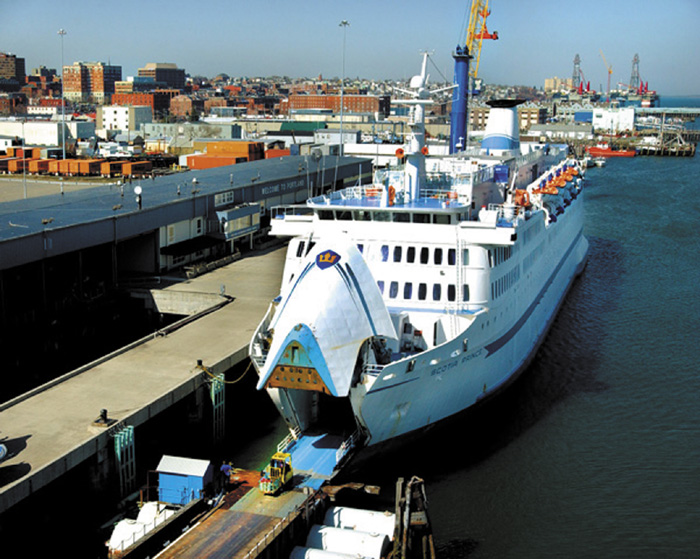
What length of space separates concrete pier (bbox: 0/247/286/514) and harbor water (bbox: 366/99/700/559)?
7.07 metres

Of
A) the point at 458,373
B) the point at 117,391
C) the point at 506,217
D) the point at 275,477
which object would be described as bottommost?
the point at 275,477

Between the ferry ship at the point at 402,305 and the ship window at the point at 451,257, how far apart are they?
0.05 metres

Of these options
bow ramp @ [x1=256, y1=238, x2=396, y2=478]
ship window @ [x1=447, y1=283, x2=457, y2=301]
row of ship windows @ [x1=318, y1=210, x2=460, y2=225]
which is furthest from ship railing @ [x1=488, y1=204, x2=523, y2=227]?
bow ramp @ [x1=256, y1=238, x2=396, y2=478]

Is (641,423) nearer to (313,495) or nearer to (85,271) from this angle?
(313,495)

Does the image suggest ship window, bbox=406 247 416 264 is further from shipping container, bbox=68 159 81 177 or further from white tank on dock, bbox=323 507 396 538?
shipping container, bbox=68 159 81 177

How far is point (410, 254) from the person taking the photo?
2414 centimetres

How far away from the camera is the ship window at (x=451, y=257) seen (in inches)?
937

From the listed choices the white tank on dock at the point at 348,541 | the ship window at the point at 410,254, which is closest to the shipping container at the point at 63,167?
the ship window at the point at 410,254

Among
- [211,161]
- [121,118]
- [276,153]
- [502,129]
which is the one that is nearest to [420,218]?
[502,129]

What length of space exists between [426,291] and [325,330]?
543 cm

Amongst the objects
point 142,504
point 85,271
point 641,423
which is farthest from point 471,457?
point 85,271

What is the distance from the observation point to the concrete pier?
59.5 feet

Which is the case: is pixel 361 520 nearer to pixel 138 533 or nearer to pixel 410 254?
pixel 138 533

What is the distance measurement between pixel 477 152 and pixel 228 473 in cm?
2668
